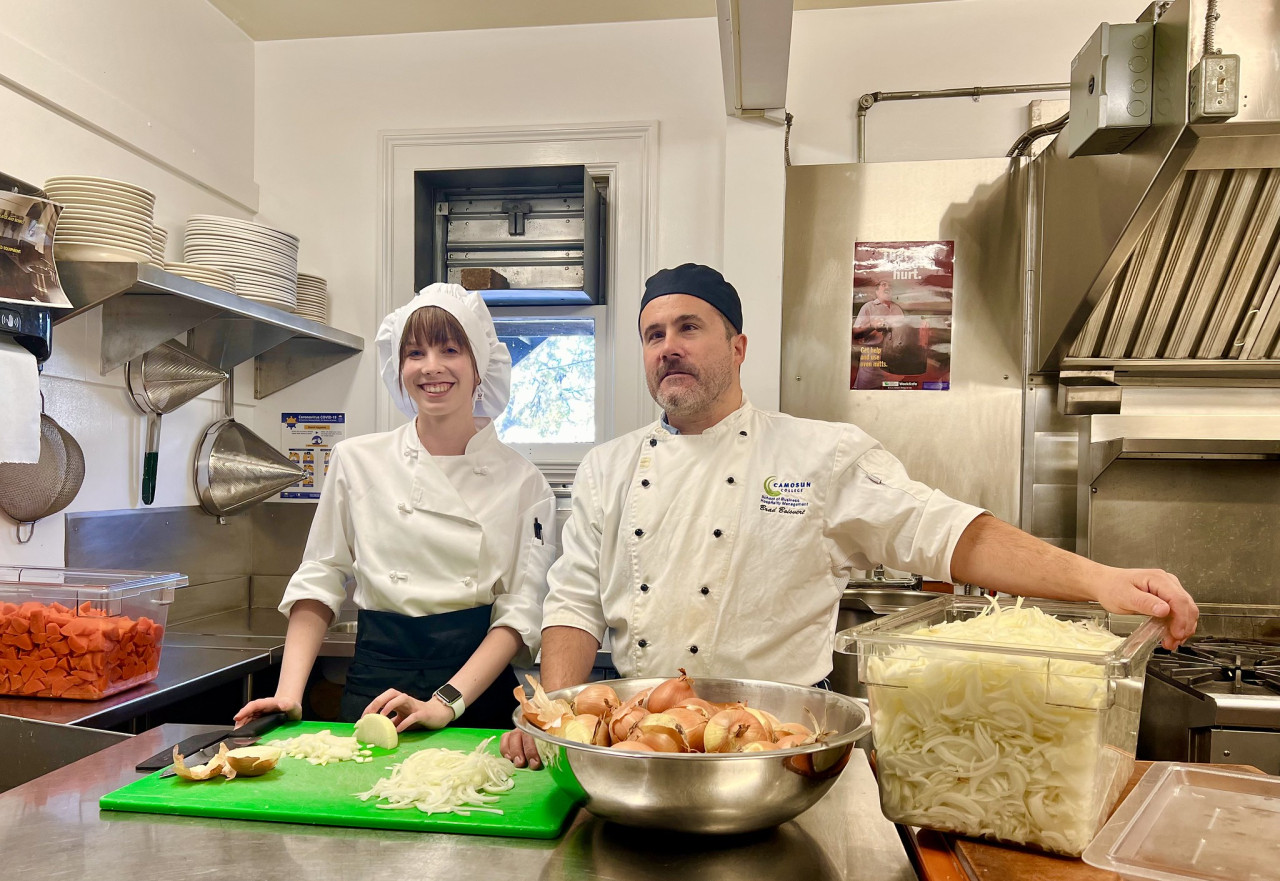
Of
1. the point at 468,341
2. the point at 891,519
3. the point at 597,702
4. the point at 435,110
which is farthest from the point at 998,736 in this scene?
the point at 435,110

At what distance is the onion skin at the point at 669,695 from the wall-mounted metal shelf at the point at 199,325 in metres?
1.78

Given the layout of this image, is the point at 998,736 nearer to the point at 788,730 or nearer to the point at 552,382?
the point at 788,730

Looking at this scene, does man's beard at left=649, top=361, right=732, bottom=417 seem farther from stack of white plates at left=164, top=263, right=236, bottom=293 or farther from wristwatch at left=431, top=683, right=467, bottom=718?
stack of white plates at left=164, top=263, right=236, bottom=293

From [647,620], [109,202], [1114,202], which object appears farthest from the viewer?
[1114,202]

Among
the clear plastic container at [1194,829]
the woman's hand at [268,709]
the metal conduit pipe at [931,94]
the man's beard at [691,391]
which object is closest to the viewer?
the clear plastic container at [1194,829]

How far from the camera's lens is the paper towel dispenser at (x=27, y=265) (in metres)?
1.96

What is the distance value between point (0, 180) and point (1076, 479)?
314 centimetres

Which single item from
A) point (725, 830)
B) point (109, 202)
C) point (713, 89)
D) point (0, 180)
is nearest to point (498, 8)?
point (713, 89)

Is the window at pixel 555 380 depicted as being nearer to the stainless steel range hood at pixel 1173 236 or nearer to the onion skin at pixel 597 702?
the stainless steel range hood at pixel 1173 236

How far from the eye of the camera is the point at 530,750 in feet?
4.27

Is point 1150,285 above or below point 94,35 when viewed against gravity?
below

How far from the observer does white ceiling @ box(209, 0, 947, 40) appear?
10.4 feet

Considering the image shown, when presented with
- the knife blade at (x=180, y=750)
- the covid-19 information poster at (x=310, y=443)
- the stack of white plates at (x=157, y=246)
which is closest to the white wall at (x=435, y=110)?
the covid-19 information poster at (x=310, y=443)

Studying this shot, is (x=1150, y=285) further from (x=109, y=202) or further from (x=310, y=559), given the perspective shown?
(x=109, y=202)
